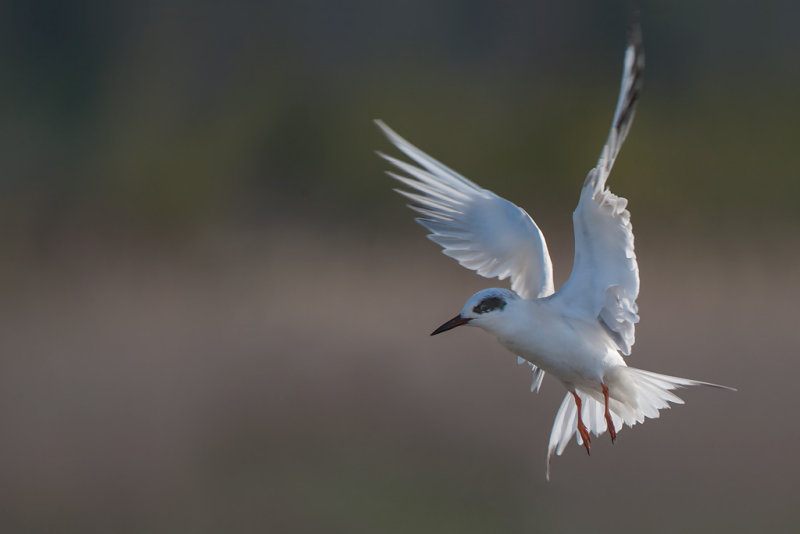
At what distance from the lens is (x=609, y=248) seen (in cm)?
560

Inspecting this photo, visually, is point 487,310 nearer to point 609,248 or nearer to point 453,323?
point 453,323

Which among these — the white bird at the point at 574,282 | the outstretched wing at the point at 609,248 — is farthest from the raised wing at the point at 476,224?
the outstretched wing at the point at 609,248

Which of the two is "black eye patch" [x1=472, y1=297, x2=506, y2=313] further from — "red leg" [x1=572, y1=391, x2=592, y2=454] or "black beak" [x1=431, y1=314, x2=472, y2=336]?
"red leg" [x1=572, y1=391, x2=592, y2=454]

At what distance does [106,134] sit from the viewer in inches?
619

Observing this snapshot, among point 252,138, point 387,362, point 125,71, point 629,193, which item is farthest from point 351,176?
point 125,71

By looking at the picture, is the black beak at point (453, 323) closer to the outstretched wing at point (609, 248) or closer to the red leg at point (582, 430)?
the outstretched wing at point (609, 248)

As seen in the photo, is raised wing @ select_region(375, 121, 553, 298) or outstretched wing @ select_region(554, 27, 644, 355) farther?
raised wing @ select_region(375, 121, 553, 298)

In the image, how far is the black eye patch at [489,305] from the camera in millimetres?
5648

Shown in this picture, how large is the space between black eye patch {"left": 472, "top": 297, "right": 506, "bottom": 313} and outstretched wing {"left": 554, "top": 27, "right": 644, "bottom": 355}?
269mm

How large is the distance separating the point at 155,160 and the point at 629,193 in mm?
4928

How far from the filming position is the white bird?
5.44 metres

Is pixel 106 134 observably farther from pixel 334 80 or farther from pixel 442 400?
pixel 442 400

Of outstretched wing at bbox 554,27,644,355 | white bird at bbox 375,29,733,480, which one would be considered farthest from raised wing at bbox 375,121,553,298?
outstretched wing at bbox 554,27,644,355

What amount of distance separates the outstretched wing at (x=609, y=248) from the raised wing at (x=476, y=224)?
1.46ft
